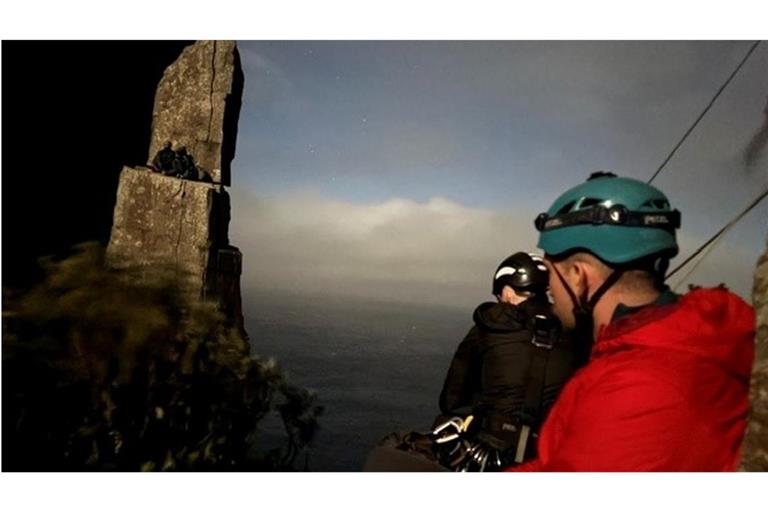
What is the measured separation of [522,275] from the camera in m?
4.73

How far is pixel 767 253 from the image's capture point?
7.79ft

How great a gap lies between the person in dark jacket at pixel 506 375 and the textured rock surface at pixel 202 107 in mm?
6270

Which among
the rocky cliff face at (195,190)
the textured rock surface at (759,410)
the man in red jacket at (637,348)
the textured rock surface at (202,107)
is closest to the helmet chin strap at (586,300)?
the man in red jacket at (637,348)

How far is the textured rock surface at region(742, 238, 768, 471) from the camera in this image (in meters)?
1.96

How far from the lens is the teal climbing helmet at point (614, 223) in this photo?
2168 millimetres

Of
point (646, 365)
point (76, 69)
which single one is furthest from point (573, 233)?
point (76, 69)

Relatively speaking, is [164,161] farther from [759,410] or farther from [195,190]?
[759,410]

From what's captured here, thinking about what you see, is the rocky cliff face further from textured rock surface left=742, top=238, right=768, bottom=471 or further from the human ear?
textured rock surface left=742, top=238, right=768, bottom=471

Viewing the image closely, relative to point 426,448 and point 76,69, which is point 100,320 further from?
point 76,69

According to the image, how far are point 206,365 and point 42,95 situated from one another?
8.51 meters

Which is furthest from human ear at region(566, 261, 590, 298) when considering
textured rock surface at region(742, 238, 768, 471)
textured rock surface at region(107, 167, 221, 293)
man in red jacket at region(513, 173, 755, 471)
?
textured rock surface at region(107, 167, 221, 293)

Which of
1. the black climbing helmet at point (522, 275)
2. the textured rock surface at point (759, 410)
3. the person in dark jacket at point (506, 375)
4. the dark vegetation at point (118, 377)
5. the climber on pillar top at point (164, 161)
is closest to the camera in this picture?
the textured rock surface at point (759, 410)

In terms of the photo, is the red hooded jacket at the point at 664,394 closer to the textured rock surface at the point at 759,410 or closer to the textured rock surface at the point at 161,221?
the textured rock surface at the point at 759,410

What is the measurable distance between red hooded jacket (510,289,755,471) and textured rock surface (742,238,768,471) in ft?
0.17
